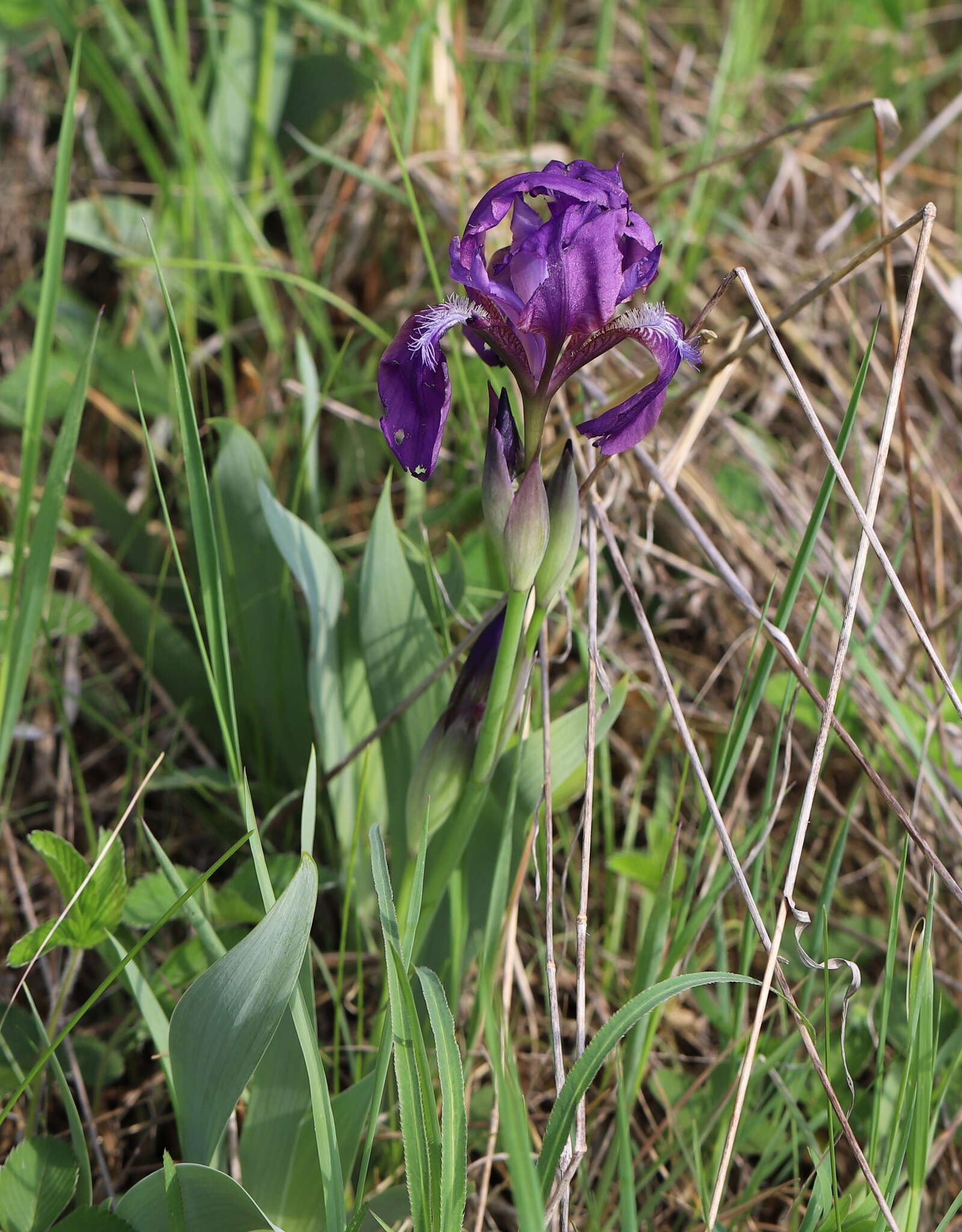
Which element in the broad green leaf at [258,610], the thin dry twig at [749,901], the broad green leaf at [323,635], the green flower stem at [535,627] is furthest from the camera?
the broad green leaf at [258,610]

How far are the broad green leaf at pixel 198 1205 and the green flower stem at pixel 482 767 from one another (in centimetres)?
30

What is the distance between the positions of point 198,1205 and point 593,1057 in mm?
419

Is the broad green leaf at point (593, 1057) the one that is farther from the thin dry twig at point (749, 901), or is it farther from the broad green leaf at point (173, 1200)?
the broad green leaf at point (173, 1200)

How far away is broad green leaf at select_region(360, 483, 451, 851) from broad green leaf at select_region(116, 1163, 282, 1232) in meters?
0.45

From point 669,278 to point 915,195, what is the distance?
0.90m

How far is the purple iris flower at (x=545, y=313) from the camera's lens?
3.05 feet

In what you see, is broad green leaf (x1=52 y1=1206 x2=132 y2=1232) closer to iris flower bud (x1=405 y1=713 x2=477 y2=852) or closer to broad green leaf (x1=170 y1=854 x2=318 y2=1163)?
broad green leaf (x1=170 y1=854 x2=318 y2=1163)

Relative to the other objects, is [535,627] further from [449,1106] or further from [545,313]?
[449,1106]

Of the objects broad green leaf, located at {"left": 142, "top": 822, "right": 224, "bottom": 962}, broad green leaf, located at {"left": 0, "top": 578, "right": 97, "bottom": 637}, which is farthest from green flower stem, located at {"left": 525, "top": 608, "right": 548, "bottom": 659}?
broad green leaf, located at {"left": 0, "top": 578, "right": 97, "bottom": 637}

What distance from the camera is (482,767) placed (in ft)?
3.55

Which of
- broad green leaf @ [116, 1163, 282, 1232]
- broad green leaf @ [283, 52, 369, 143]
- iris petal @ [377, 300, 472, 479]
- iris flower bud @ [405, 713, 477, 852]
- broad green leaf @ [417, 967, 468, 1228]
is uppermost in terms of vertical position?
broad green leaf @ [283, 52, 369, 143]

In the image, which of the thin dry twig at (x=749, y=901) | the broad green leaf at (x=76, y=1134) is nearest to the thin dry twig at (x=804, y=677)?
the thin dry twig at (x=749, y=901)

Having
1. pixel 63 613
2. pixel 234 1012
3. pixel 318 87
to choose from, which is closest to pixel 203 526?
pixel 234 1012

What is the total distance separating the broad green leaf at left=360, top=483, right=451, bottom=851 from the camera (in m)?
1.32
